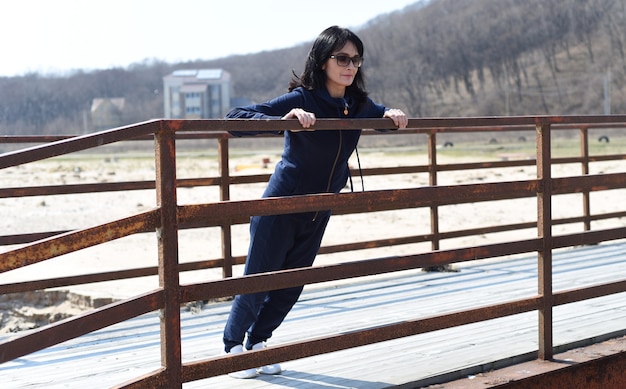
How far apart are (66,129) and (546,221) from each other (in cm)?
13747

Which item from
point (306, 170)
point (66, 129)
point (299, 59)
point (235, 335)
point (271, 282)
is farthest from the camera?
point (299, 59)

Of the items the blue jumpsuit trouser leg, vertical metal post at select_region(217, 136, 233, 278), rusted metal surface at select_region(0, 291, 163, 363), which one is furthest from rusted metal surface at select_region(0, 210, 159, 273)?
vertical metal post at select_region(217, 136, 233, 278)

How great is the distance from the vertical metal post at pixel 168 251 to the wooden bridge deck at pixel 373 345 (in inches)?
29.3

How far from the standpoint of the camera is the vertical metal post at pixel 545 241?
13.4ft

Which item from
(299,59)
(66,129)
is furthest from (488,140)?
(299,59)

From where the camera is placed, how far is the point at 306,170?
371cm

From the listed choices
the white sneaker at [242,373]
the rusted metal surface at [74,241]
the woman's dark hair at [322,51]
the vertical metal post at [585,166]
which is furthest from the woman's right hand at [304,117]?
the vertical metal post at [585,166]

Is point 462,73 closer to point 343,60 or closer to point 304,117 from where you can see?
point 343,60

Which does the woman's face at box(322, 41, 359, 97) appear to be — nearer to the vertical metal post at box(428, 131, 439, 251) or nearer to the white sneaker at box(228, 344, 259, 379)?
the white sneaker at box(228, 344, 259, 379)

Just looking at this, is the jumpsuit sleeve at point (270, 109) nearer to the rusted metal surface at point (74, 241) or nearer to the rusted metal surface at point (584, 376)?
the rusted metal surface at point (74, 241)

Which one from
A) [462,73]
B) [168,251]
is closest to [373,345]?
[168,251]

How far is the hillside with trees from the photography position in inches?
4055

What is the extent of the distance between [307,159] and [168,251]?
879 mm

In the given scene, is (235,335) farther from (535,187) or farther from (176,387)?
(535,187)
